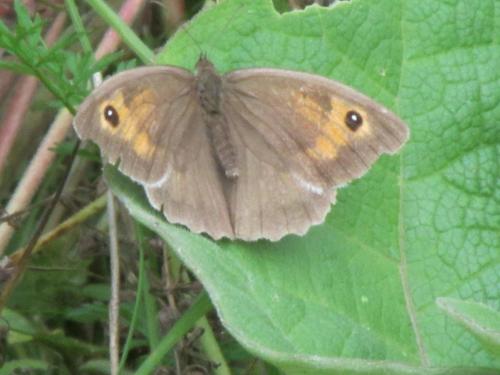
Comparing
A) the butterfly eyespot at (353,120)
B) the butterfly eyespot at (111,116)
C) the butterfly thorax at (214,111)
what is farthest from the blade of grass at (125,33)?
the butterfly eyespot at (353,120)

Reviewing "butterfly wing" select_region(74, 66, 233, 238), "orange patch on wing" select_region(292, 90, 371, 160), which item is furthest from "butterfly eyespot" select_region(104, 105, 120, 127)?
"orange patch on wing" select_region(292, 90, 371, 160)

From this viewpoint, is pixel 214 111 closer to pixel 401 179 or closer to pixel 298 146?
pixel 298 146

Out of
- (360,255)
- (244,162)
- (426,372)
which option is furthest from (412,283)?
(426,372)

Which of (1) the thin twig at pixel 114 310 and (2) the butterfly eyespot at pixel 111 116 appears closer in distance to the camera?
(2) the butterfly eyespot at pixel 111 116

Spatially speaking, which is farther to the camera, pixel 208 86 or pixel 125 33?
pixel 125 33

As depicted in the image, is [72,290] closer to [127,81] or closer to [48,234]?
[48,234]

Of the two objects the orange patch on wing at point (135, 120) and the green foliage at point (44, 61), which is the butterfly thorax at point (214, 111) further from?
the green foliage at point (44, 61)

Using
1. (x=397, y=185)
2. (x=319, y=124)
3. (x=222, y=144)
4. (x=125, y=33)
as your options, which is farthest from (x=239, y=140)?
(x=125, y=33)
